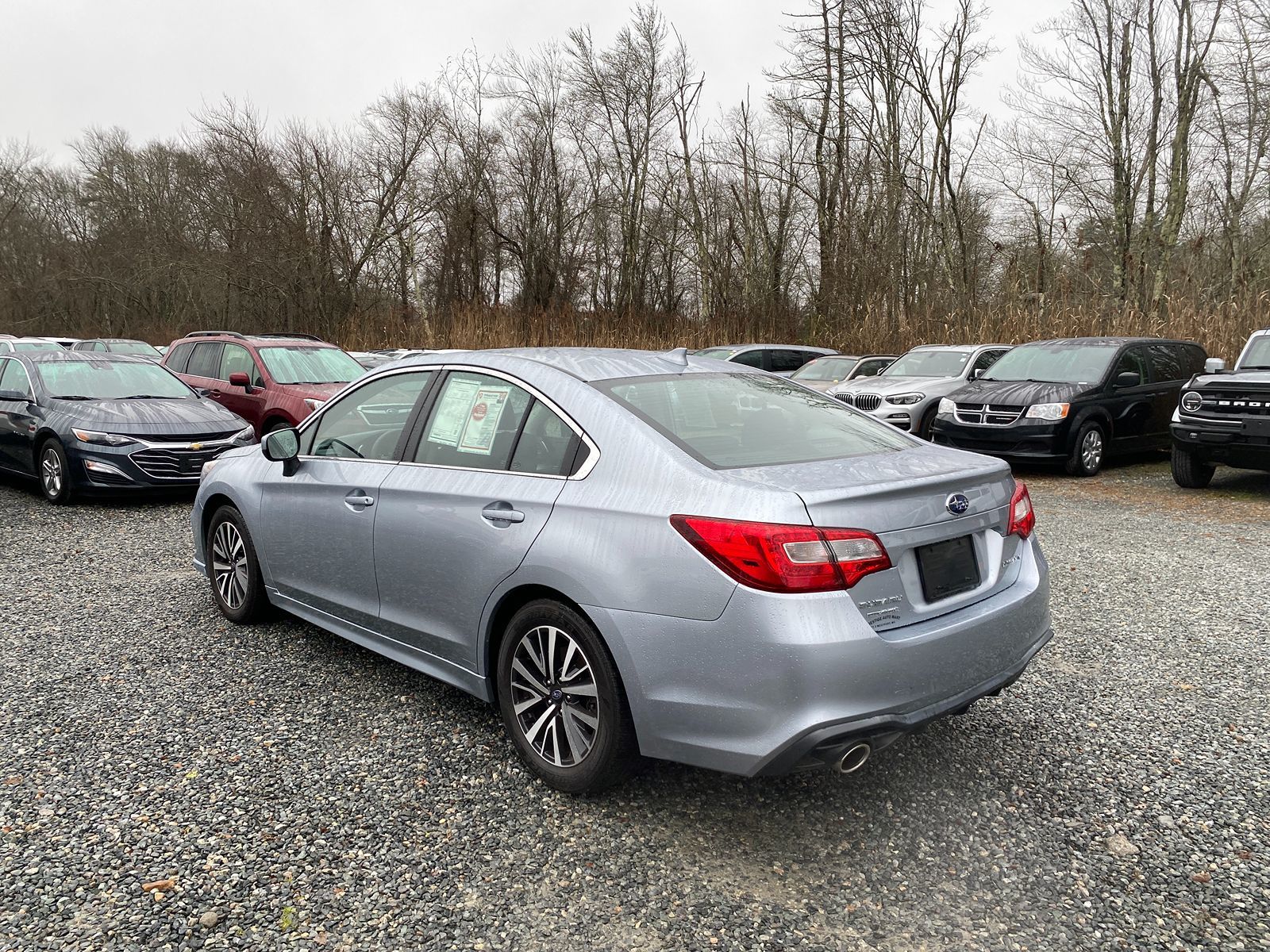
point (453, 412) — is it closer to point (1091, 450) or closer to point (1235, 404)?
point (1235, 404)

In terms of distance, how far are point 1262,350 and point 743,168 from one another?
74.9ft

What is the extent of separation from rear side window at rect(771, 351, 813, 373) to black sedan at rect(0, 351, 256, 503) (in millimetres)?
11175

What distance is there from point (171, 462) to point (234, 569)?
14.8 ft

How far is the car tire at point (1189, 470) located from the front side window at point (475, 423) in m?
9.25

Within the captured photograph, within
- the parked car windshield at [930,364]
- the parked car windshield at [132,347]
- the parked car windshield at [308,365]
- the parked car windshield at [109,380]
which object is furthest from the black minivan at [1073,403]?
the parked car windshield at [132,347]

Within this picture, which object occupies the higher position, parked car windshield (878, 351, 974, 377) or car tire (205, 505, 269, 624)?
parked car windshield (878, 351, 974, 377)

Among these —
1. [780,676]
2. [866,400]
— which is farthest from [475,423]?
[866,400]

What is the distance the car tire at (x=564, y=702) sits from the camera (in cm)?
294

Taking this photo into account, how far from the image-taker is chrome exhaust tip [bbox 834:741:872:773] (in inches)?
105

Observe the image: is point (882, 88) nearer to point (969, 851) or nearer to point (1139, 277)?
point (1139, 277)

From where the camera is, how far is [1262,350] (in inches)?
404

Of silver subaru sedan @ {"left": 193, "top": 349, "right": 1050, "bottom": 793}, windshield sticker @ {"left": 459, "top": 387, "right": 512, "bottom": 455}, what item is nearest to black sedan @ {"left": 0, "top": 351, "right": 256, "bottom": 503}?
silver subaru sedan @ {"left": 193, "top": 349, "right": 1050, "bottom": 793}

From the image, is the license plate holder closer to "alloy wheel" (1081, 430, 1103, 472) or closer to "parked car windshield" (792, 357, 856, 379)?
"alloy wheel" (1081, 430, 1103, 472)

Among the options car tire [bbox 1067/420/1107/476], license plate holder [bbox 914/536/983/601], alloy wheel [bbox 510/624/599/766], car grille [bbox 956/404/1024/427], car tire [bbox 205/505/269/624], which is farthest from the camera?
car grille [bbox 956/404/1024/427]
